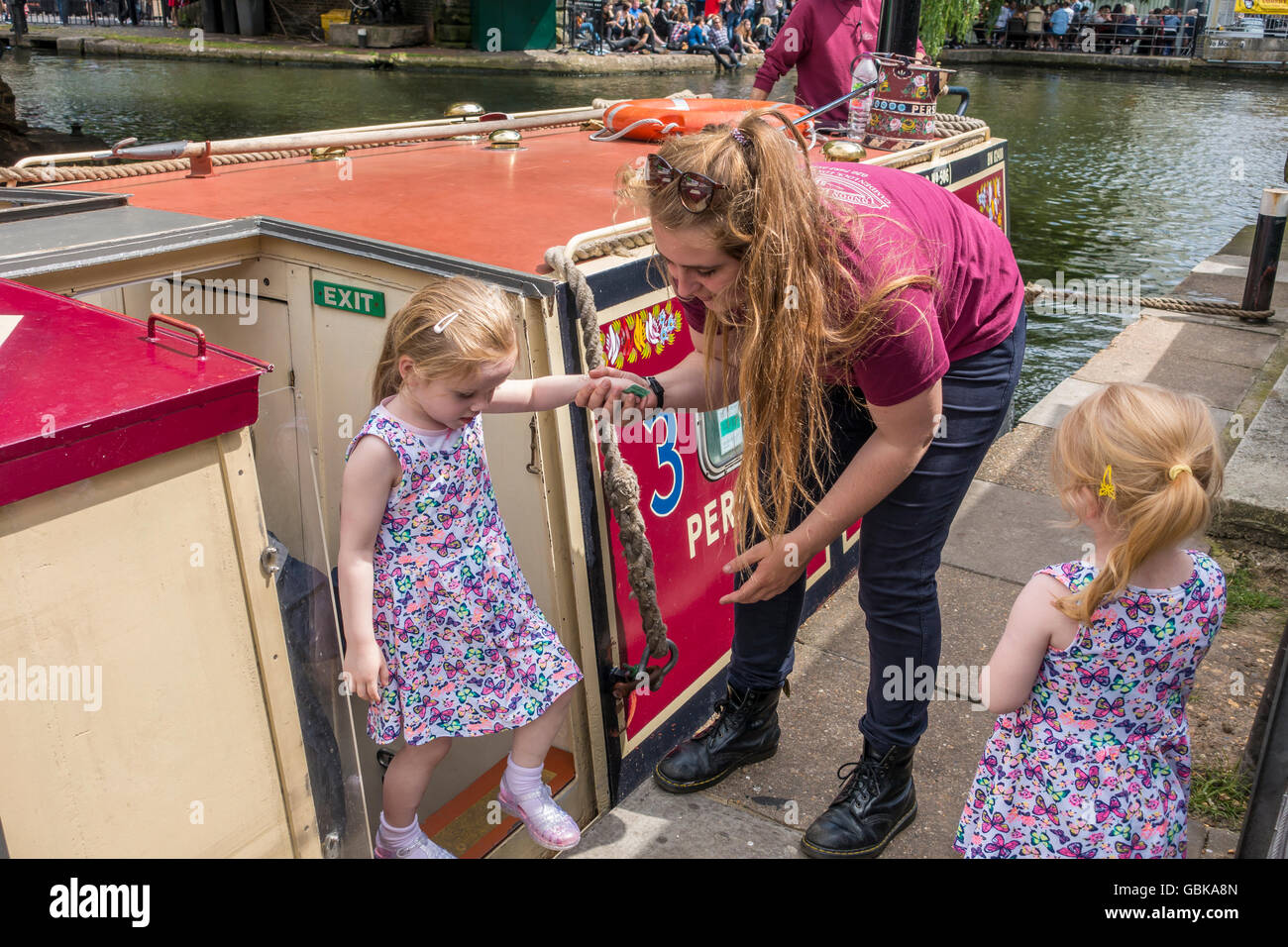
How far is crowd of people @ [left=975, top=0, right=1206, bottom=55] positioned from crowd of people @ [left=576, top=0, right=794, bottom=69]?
8.09 meters

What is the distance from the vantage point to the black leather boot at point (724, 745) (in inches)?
109

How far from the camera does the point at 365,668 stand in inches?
81.8

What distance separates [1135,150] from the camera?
16.3 meters

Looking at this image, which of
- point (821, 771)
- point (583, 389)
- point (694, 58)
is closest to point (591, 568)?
point (583, 389)

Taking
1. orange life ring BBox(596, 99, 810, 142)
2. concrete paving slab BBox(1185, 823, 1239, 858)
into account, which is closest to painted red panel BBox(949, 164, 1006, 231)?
orange life ring BBox(596, 99, 810, 142)

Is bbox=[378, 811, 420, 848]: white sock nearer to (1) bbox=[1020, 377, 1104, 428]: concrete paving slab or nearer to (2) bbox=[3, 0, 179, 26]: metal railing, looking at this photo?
(1) bbox=[1020, 377, 1104, 428]: concrete paving slab

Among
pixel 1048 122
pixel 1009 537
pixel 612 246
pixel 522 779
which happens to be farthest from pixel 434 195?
pixel 1048 122

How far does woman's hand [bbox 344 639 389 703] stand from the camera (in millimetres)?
2072

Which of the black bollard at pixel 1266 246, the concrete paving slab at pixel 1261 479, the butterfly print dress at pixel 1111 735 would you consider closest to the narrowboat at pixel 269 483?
the butterfly print dress at pixel 1111 735

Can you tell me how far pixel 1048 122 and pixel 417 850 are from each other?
20244 mm

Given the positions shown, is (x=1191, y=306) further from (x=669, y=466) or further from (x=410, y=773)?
(x=410, y=773)

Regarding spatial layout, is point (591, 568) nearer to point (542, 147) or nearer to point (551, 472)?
point (551, 472)

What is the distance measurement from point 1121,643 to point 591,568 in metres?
1.20
